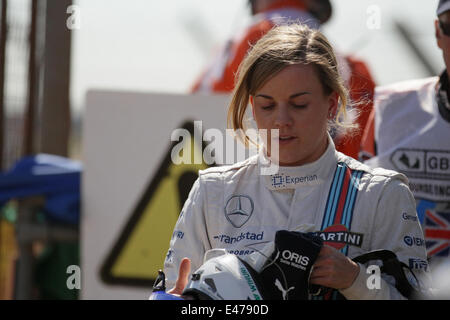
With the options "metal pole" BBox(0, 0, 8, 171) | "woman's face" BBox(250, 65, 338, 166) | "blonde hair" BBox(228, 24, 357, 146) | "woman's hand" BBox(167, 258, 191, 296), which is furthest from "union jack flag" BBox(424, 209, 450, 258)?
"metal pole" BBox(0, 0, 8, 171)

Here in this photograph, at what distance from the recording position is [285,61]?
2143mm

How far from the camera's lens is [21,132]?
632cm

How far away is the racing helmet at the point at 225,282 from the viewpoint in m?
1.87

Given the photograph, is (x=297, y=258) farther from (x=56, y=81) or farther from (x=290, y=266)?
(x=56, y=81)

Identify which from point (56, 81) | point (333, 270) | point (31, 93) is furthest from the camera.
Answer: point (31, 93)

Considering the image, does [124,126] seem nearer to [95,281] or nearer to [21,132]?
[95,281]

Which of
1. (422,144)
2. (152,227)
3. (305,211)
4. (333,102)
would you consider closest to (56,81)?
(152,227)

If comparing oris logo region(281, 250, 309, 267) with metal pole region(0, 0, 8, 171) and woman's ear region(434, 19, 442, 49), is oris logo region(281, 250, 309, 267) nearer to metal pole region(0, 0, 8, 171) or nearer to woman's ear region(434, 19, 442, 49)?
woman's ear region(434, 19, 442, 49)

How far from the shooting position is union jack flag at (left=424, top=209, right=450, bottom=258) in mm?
2893

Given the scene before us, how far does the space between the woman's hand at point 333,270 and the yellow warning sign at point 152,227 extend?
2.43m

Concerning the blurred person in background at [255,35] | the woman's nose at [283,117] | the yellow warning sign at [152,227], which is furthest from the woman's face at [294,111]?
the yellow warning sign at [152,227]

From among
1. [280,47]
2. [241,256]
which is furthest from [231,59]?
[241,256]
